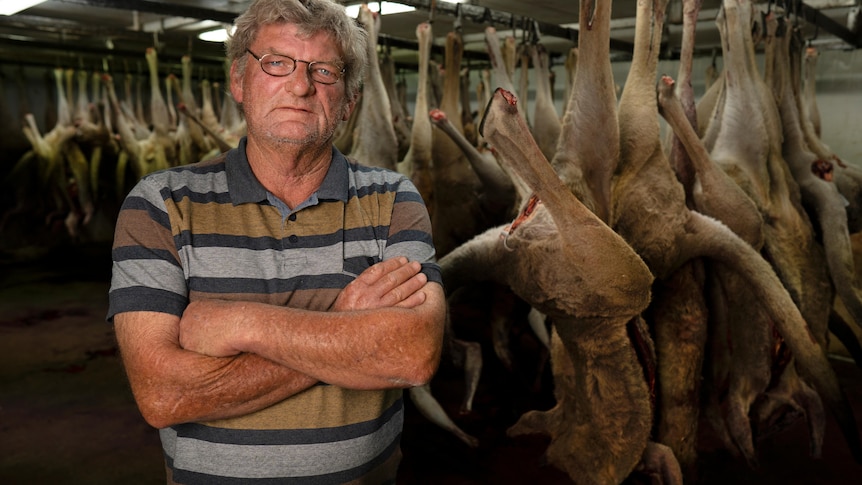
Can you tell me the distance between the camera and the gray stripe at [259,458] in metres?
1.67

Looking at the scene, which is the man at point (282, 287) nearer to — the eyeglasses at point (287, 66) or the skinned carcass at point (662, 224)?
the eyeglasses at point (287, 66)

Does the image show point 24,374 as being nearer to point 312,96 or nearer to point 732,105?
point 312,96

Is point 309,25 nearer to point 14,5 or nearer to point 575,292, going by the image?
point 575,292

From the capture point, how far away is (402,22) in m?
6.77

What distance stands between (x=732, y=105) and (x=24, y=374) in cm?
525

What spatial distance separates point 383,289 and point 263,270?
322mm

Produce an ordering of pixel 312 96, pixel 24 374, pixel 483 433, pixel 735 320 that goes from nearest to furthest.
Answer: pixel 312 96, pixel 735 320, pixel 483 433, pixel 24 374

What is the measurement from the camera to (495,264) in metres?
2.64

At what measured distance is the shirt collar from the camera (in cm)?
179

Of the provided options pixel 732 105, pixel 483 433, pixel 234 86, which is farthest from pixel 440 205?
pixel 234 86

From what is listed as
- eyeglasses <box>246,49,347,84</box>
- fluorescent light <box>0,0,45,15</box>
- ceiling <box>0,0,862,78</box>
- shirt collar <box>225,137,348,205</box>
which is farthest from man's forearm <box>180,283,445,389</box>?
fluorescent light <box>0,0,45,15</box>

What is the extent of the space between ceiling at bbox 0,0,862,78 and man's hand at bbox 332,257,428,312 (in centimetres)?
236

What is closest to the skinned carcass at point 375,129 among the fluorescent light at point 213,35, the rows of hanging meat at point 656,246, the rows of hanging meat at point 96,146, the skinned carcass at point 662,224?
the rows of hanging meat at point 656,246

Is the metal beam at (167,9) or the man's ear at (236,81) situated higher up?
the metal beam at (167,9)
